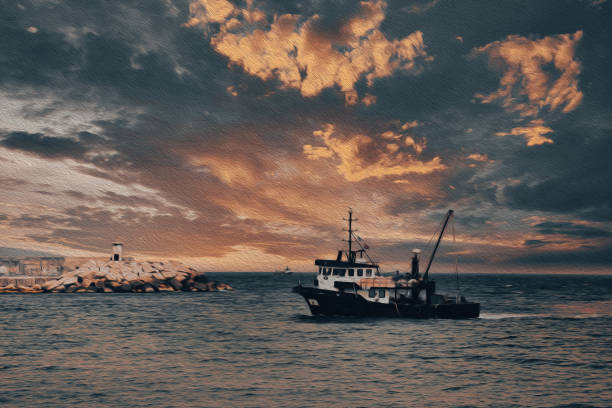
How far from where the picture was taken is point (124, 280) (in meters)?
111

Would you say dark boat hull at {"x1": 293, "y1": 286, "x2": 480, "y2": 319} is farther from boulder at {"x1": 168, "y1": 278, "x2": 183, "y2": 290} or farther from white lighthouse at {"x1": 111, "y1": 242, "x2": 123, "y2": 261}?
white lighthouse at {"x1": 111, "y1": 242, "x2": 123, "y2": 261}

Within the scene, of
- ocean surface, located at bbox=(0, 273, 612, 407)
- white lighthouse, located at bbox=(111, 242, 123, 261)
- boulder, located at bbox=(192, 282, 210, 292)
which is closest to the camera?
ocean surface, located at bbox=(0, 273, 612, 407)

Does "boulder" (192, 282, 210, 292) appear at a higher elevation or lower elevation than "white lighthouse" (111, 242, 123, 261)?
lower

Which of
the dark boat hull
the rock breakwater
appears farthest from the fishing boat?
the rock breakwater

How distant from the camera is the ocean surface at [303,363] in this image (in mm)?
22984

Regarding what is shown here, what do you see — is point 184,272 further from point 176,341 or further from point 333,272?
point 176,341

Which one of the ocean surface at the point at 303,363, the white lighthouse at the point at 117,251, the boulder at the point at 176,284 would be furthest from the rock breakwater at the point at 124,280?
the ocean surface at the point at 303,363

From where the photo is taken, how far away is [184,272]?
123312 millimetres

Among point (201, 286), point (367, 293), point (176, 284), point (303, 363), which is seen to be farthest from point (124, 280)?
point (303, 363)

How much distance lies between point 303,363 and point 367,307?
24677mm

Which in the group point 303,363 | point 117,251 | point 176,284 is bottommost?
point 176,284

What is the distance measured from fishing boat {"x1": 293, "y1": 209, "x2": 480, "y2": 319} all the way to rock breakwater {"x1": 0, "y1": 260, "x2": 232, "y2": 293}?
6773cm

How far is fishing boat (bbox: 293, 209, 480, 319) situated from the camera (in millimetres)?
54688

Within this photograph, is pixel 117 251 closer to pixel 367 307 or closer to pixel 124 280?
pixel 124 280
